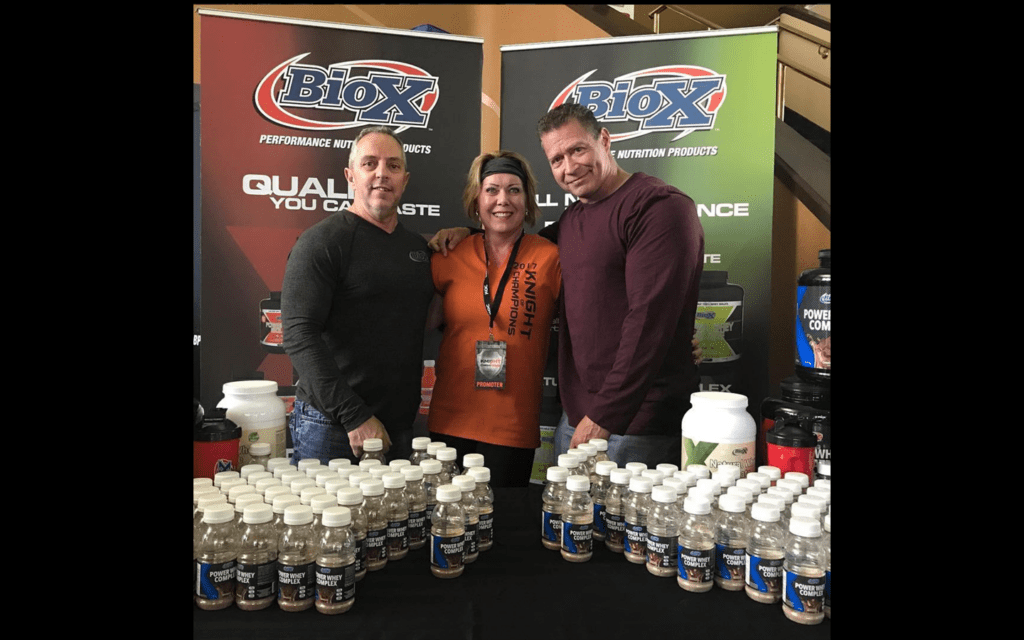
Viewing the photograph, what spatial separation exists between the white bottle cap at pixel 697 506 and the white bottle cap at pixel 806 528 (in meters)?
0.19

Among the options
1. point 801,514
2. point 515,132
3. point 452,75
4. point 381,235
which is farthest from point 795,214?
point 801,514

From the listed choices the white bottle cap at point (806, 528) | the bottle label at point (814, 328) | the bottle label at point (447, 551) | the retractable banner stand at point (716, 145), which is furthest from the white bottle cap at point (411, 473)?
the retractable banner stand at point (716, 145)

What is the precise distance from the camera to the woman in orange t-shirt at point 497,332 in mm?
2928

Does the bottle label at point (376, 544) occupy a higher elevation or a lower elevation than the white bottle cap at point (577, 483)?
lower

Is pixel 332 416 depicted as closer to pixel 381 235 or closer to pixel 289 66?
pixel 381 235

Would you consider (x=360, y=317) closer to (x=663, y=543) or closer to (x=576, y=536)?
(x=576, y=536)

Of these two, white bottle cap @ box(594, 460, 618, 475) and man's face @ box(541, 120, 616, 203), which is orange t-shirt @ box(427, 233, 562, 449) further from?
white bottle cap @ box(594, 460, 618, 475)

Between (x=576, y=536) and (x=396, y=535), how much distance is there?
1.51 feet

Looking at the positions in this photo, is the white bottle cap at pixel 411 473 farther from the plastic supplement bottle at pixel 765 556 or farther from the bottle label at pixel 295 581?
the plastic supplement bottle at pixel 765 556

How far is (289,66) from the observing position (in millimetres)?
3551

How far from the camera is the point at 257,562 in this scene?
146 cm

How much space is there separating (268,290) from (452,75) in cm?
153

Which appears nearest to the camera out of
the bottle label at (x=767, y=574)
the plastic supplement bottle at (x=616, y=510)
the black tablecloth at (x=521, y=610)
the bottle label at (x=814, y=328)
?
the black tablecloth at (x=521, y=610)

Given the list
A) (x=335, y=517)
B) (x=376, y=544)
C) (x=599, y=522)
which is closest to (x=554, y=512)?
(x=599, y=522)
